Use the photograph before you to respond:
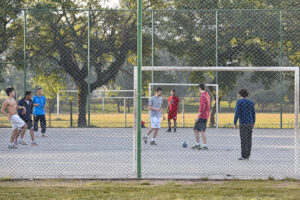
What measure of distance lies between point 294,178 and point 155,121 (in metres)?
5.59

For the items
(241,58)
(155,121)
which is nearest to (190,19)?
(241,58)

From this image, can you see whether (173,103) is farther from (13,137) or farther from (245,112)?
(245,112)

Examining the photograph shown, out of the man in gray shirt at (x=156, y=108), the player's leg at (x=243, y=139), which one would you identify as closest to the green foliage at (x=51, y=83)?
the man in gray shirt at (x=156, y=108)

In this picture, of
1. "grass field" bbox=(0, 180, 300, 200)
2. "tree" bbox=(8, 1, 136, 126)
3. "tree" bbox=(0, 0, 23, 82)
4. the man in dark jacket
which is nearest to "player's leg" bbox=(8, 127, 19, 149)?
the man in dark jacket

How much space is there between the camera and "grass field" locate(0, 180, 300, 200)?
19.2 ft

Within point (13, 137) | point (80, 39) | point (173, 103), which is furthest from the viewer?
point (80, 39)

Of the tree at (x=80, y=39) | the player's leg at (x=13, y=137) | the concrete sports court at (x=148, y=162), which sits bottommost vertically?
the concrete sports court at (x=148, y=162)

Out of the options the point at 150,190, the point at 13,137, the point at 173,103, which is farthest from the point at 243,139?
the point at 173,103

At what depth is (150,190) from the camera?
20.6ft

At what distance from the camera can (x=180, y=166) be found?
8.77 meters

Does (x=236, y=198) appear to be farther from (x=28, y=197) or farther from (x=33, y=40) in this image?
(x=33, y=40)

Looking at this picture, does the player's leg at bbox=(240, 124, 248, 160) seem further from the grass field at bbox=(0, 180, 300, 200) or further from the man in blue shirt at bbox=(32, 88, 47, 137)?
the man in blue shirt at bbox=(32, 88, 47, 137)

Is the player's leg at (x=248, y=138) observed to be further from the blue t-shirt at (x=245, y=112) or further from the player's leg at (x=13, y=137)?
the player's leg at (x=13, y=137)

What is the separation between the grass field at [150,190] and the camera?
5.86 metres
